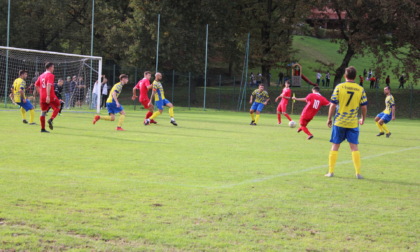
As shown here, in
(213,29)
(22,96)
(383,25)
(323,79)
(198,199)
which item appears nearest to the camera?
(198,199)

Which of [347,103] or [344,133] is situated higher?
[347,103]

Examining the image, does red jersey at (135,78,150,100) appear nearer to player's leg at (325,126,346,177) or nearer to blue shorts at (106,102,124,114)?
blue shorts at (106,102,124,114)

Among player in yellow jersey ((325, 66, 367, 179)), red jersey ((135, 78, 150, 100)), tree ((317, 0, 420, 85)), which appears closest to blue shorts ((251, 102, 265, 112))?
red jersey ((135, 78, 150, 100))

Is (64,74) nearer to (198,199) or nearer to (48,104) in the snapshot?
(48,104)

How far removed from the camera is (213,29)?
48.7 metres

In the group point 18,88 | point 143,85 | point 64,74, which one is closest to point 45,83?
point 18,88

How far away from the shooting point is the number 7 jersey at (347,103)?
1062 centimetres

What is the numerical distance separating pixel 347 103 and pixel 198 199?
13.2 ft

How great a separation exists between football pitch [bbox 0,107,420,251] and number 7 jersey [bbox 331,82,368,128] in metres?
1.01

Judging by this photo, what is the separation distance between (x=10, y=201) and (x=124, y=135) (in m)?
10.4

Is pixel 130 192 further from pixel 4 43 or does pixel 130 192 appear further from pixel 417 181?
pixel 4 43

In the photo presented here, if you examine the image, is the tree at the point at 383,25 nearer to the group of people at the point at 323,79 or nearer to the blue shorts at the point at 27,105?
the group of people at the point at 323,79

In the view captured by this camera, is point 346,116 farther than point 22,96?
No

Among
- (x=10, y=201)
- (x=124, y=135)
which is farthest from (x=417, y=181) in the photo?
(x=124, y=135)
